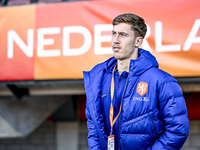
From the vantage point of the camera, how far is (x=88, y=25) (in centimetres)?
340

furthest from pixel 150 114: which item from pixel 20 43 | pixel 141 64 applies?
pixel 20 43

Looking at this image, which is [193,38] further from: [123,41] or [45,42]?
[45,42]

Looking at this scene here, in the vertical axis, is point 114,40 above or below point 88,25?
below

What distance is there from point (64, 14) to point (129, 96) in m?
2.12

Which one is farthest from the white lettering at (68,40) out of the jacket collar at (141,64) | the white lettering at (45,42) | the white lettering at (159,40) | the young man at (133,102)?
the jacket collar at (141,64)

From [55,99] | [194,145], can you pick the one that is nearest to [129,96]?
[55,99]

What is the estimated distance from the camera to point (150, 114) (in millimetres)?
1673

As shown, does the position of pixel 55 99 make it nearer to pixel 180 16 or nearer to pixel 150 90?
pixel 180 16

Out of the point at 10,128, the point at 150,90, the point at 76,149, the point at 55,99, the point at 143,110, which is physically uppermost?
the point at 150,90

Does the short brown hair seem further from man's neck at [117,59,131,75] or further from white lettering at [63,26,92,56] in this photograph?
white lettering at [63,26,92,56]

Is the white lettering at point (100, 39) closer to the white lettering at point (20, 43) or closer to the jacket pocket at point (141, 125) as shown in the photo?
the white lettering at point (20, 43)

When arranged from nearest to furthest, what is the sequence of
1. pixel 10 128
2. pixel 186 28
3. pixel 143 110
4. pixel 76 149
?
1. pixel 143 110
2. pixel 186 28
3. pixel 10 128
4. pixel 76 149

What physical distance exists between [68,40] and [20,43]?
2.26 feet

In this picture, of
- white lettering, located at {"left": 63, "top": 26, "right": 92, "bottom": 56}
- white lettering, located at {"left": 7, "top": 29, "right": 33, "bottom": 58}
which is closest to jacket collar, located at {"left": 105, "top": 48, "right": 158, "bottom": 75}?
white lettering, located at {"left": 63, "top": 26, "right": 92, "bottom": 56}
